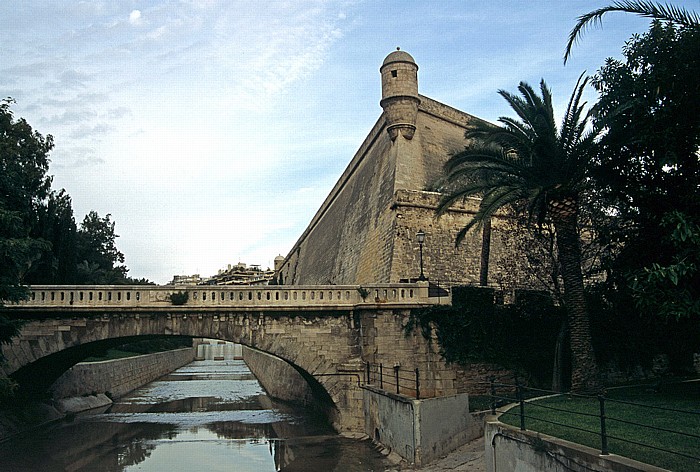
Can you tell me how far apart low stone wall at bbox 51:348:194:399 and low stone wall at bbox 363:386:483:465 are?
724 inches

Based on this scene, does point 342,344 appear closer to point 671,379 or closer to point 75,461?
point 75,461

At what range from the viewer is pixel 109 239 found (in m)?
67.6

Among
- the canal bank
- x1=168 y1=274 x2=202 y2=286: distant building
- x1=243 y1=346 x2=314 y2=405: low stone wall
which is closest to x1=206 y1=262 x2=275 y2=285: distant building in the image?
x1=168 y1=274 x2=202 y2=286: distant building

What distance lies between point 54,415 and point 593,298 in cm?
2207

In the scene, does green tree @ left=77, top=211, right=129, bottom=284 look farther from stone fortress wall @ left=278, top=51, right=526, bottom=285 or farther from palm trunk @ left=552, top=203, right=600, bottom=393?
palm trunk @ left=552, top=203, right=600, bottom=393

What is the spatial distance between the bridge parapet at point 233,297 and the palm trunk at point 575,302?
4.87 meters

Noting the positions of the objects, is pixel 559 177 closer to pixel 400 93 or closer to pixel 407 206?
pixel 407 206

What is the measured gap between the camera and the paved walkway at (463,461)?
13.1 meters

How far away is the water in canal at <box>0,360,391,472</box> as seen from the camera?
55.3ft

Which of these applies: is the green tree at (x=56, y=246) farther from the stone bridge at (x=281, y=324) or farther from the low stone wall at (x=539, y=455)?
the low stone wall at (x=539, y=455)

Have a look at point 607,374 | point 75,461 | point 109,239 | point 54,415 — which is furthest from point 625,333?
point 109,239

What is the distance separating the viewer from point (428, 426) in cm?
1469

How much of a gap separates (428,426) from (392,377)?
563 cm

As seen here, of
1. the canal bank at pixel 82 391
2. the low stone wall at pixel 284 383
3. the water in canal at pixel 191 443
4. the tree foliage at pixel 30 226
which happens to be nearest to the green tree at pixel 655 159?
the water in canal at pixel 191 443
